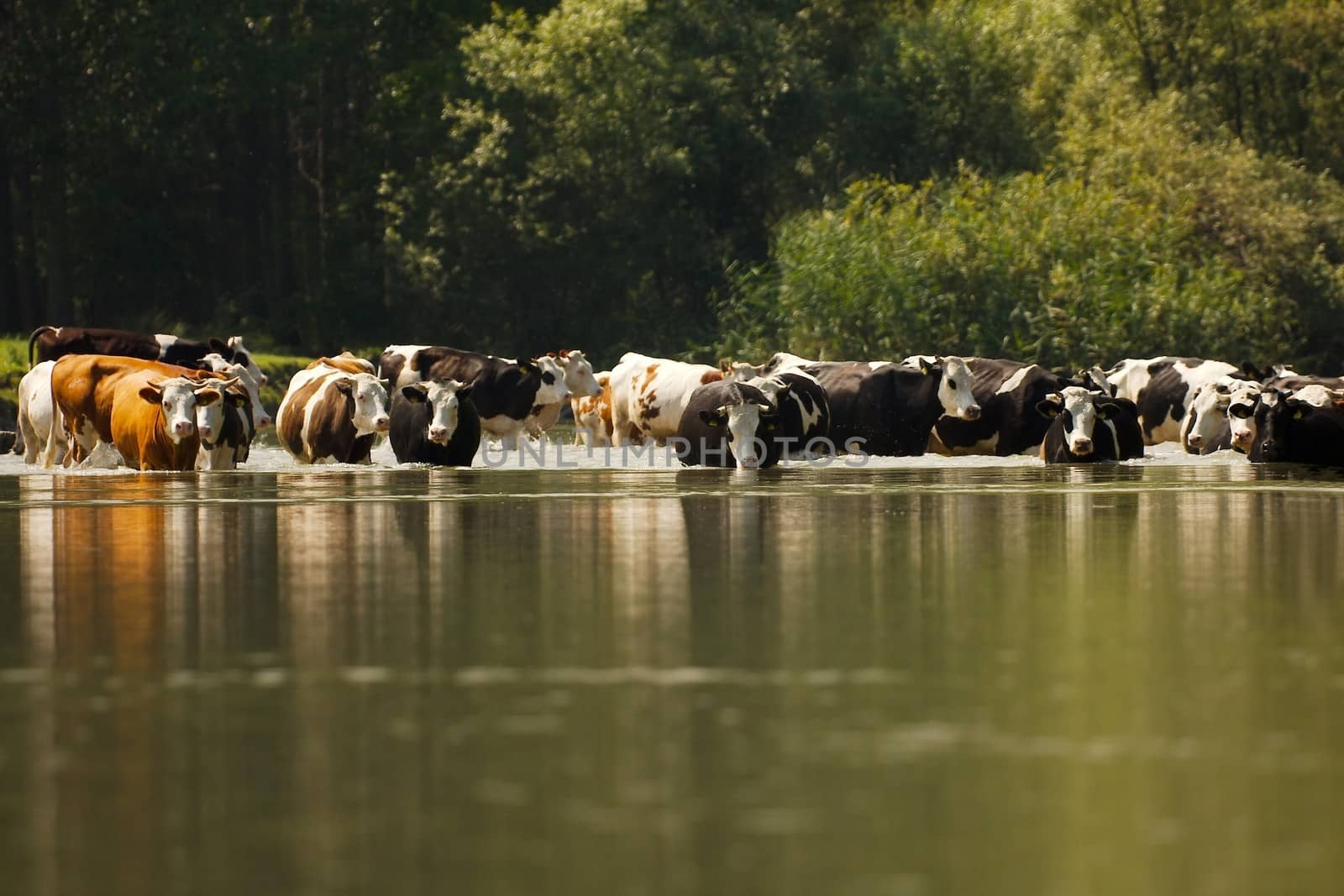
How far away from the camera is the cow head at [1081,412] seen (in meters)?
32.5

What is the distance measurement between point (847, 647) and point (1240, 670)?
1667 millimetres

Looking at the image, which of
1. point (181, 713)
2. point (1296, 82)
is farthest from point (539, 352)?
point (181, 713)

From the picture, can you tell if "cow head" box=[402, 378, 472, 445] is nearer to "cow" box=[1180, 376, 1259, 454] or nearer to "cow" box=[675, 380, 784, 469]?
"cow" box=[675, 380, 784, 469]

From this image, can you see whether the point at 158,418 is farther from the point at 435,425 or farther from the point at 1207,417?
the point at 1207,417

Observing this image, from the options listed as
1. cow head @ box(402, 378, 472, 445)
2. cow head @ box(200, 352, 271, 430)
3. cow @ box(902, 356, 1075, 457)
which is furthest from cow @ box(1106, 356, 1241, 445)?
cow head @ box(200, 352, 271, 430)

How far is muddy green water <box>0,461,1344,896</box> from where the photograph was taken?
6418 millimetres

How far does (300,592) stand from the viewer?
13.2 metres

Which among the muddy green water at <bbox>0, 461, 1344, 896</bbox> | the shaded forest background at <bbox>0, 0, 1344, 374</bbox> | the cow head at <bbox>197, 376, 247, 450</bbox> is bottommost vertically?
the muddy green water at <bbox>0, 461, 1344, 896</bbox>

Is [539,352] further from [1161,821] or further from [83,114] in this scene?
[1161,821]

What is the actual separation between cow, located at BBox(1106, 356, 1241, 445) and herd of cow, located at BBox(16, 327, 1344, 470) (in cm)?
4

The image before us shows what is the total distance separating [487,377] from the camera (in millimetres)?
38594

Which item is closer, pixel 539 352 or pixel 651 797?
pixel 651 797

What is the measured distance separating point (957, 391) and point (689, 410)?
4.70 metres

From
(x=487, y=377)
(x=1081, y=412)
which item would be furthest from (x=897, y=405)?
(x=487, y=377)
